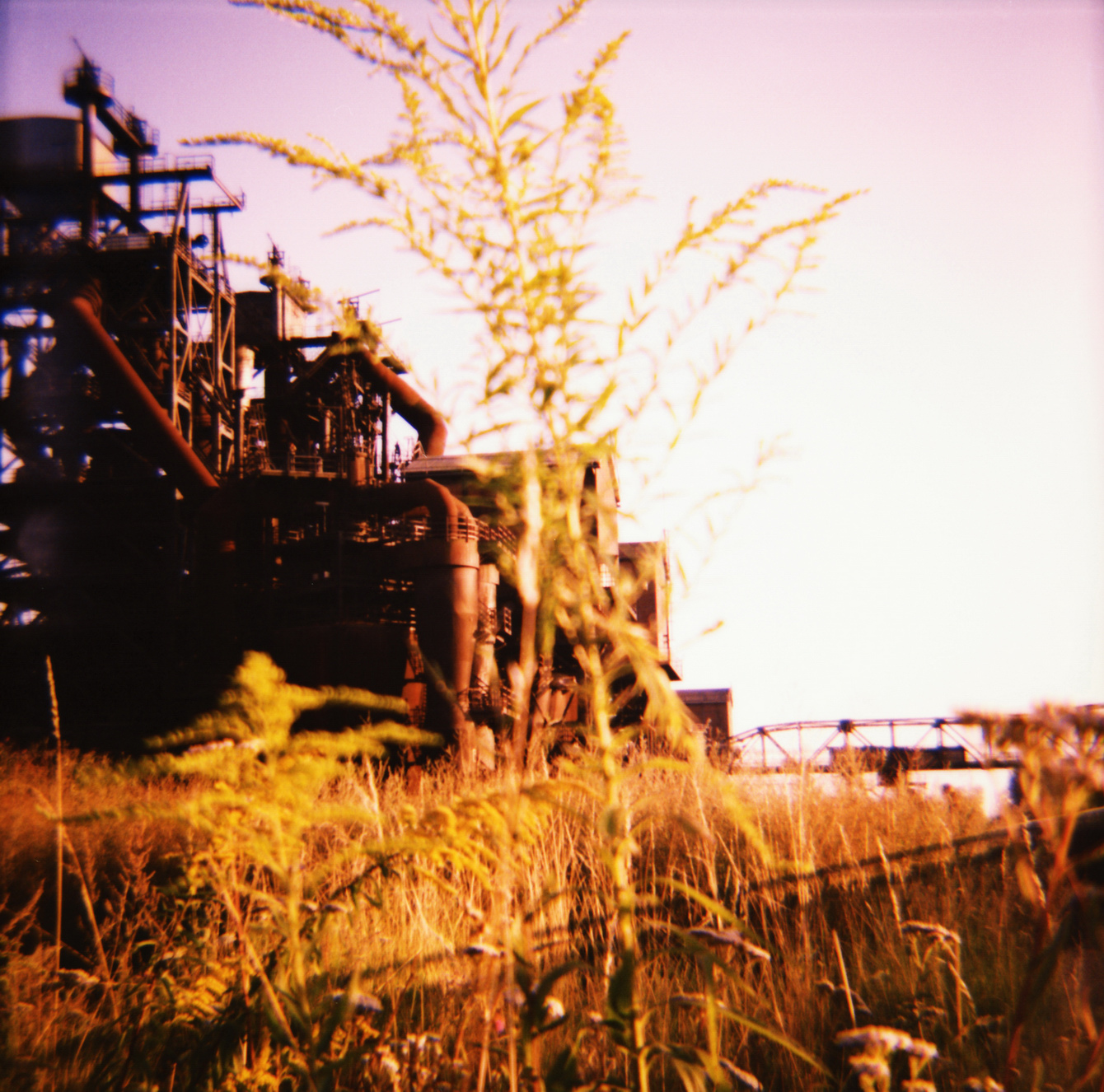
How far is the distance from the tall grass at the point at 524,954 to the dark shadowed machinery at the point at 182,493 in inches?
313

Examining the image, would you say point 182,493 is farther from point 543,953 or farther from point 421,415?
point 543,953

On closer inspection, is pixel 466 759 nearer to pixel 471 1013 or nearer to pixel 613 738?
pixel 471 1013

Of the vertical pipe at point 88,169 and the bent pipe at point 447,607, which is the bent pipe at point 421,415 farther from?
the vertical pipe at point 88,169

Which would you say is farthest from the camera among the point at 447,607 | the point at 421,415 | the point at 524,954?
the point at 421,415

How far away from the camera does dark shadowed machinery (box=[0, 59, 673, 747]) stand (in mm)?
13984

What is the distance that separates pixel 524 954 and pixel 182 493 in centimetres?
1925

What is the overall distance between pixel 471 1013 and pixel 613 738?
6.34ft

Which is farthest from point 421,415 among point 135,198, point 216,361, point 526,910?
point 526,910

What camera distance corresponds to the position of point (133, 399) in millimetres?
17078

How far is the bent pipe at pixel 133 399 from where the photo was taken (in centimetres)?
1714

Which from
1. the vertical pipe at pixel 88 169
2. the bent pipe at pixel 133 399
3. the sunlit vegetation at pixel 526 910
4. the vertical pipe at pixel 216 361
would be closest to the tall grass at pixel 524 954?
the sunlit vegetation at pixel 526 910

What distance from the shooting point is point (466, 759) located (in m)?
12.1

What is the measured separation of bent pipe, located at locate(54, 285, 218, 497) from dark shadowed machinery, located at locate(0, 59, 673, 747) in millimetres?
49

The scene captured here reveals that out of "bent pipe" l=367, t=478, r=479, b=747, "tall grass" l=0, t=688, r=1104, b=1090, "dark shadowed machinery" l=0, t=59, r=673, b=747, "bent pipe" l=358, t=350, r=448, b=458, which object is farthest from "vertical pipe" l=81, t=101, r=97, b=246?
"tall grass" l=0, t=688, r=1104, b=1090
